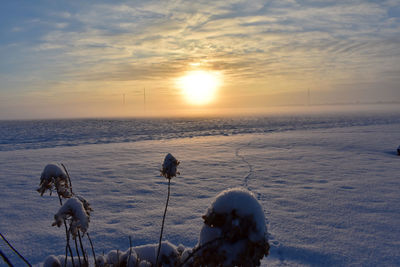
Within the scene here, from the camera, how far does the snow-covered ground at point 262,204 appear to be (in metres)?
3.16

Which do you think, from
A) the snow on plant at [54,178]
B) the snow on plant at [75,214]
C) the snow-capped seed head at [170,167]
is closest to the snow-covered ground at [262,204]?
the snow-capped seed head at [170,167]

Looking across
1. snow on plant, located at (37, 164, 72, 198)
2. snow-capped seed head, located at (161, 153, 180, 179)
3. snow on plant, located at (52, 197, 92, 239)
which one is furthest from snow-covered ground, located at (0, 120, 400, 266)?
snow on plant, located at (52, 197, 92, 239)

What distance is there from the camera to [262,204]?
454 cm

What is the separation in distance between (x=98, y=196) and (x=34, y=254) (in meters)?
2.19

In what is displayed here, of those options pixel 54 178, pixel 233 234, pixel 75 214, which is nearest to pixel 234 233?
pixel 233 234

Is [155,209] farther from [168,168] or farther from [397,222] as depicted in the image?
[397,222]

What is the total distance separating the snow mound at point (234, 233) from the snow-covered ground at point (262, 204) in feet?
7.55

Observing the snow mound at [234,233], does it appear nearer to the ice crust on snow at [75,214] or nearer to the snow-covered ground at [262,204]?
the ice crust on snow at [75,214]

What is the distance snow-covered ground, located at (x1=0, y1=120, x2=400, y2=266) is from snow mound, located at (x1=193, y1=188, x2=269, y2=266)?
7.55ft

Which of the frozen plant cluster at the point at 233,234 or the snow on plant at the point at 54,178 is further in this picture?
the snow on plant at the point at 54,178

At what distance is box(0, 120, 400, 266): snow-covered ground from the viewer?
10.4 feet

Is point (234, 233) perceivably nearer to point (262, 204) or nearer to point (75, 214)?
point (75, 214)

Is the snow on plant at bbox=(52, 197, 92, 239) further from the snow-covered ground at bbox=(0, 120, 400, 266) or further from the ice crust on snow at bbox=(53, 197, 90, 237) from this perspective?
the snow-covered ground at bbox=(0, 120, 400, 266)

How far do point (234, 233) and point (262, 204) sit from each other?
153 inches
